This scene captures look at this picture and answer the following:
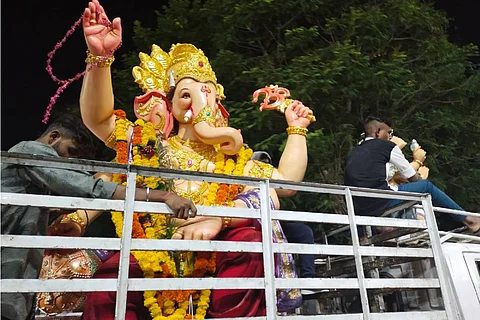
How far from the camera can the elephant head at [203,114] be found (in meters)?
2.90

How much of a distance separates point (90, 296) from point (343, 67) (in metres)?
4.00

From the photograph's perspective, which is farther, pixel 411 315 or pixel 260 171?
pixel 260 171

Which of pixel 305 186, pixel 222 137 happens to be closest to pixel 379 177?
pixel 305 186

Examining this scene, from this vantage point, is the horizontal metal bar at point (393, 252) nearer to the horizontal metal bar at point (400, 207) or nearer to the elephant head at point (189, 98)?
the horizontal metal bar at point (400, 207)

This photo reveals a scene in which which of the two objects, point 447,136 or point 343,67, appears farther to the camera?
point 447,136

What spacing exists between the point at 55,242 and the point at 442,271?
2139mm

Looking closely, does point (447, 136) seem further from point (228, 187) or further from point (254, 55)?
point (228, 187)

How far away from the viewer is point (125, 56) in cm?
652

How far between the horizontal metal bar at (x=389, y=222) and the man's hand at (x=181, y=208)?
0.99m

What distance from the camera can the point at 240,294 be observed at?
2.31 m

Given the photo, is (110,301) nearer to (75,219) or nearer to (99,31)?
(75,219)

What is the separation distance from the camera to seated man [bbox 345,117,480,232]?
10.5 feet

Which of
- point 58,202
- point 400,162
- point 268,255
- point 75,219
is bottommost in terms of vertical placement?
Answer: point 268,255

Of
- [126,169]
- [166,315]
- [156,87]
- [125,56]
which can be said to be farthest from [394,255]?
[125,56]
